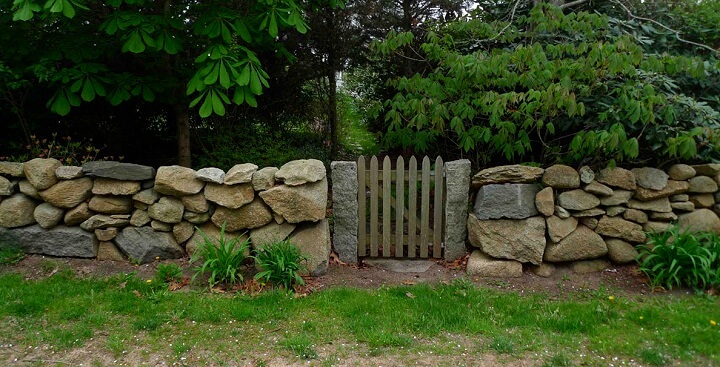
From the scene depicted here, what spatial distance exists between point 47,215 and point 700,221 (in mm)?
6635

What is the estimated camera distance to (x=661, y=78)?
507 cm

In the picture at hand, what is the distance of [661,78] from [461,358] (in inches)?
146

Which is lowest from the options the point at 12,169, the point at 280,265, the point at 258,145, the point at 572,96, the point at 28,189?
the point at 280,265

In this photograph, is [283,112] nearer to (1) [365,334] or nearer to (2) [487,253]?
(2) [487,253]

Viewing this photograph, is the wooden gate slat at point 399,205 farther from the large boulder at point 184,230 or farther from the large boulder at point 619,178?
the large boulder at point 184,230

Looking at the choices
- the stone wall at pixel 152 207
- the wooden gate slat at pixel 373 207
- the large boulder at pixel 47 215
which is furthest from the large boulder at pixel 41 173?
the wooden gate slat at pixel 373 207

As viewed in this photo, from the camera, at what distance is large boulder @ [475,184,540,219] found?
196 inches

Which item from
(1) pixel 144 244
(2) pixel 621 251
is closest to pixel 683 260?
(2) pixel 621 251

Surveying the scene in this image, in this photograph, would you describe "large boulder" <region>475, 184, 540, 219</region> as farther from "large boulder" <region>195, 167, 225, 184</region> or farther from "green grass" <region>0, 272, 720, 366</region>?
"large boulder" <region>195, 167, 225, 184</region>

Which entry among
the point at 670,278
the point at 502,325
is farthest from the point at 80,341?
the point at 670,278

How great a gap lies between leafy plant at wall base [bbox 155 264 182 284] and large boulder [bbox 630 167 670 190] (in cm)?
463

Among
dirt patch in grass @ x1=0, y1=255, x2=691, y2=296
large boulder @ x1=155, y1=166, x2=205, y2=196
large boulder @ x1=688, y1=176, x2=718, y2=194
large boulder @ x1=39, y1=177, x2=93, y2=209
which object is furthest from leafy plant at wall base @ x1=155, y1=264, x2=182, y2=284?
large boulder @ x1=688, y1=176, x2=718, y2=194

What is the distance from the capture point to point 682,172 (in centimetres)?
495

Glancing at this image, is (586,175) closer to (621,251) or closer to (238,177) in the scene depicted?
(621,251)
